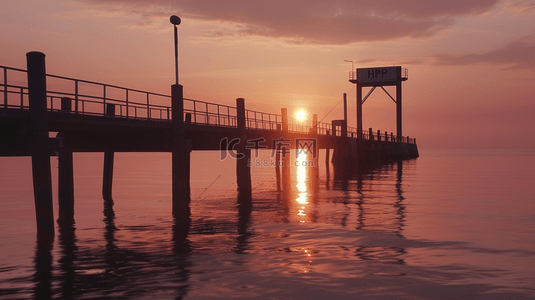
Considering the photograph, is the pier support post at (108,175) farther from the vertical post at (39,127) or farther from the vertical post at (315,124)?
the vertical post at (315,124)

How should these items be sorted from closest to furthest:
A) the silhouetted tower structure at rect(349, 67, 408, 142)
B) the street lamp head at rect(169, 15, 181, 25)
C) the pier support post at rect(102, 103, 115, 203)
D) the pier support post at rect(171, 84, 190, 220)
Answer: the pier support post at rect(171, 84, 190, 220), the street lamp head at rect(169, 15, 181, 25), the pier support post at rect(102, 103, 115, 203), the silhouetted tower structure at rect(349, 67, 408, 142)

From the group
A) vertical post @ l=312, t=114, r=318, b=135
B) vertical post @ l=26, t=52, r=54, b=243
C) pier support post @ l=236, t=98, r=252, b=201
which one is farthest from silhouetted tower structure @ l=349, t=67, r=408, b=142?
vertical post @ l=26, t=52, r=54, b=243

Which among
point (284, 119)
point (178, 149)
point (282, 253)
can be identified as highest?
→ point (284, 119)

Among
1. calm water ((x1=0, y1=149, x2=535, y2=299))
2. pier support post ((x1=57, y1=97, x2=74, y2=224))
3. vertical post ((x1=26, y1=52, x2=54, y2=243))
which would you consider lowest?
calm water ((x1=0, y1=149, x2=535, y2=299))

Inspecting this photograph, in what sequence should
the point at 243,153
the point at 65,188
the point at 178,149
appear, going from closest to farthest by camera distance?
the point at 178,149 → the point at 65,188 → the point at 243,153

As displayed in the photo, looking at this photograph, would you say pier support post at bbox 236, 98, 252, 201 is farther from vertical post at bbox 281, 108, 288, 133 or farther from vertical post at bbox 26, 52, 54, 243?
vertical post at bbox 26, 52, 54, 243

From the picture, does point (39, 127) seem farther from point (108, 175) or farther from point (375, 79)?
point (375, 79)

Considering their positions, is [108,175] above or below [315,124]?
below

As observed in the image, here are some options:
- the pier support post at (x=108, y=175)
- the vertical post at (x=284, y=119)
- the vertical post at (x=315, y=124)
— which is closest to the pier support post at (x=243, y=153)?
the pier support post at (x=108, y=175)

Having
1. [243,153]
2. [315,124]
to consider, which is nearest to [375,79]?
[315,124]

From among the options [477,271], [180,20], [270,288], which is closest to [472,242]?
[477,271]

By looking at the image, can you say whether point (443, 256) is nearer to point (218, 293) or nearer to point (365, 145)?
point (218, 293)

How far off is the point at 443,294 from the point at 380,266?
2395 mm

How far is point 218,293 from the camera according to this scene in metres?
10.7
